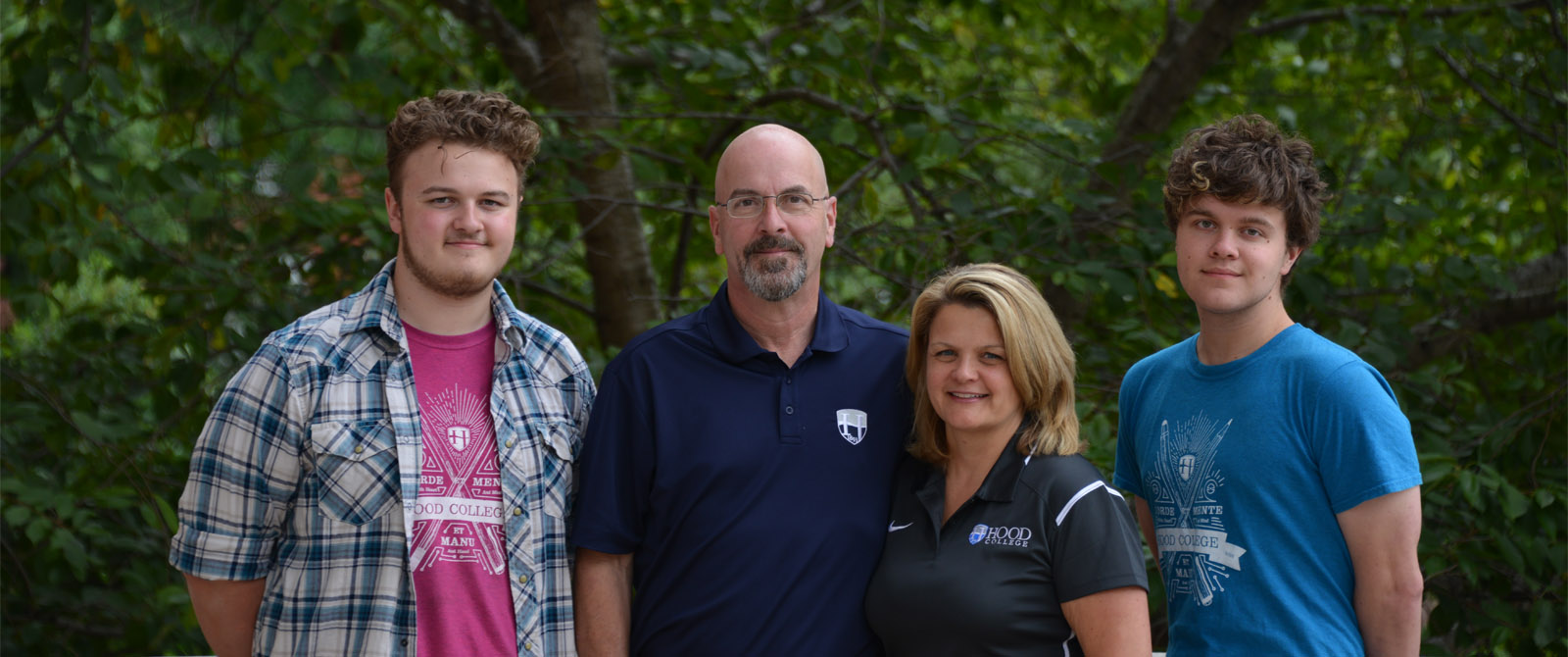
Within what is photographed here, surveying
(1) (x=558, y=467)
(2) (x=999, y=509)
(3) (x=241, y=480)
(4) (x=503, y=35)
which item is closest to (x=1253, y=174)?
(2) (x=999, y=509)

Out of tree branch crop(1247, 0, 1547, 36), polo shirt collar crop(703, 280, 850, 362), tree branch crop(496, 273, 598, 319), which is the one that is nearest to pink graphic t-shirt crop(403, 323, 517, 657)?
polo shirt collar crop(703, 280, 850, 362)

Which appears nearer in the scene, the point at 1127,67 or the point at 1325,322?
the point at 1325,322

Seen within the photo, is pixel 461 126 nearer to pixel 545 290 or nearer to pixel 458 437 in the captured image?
pixel 458 437

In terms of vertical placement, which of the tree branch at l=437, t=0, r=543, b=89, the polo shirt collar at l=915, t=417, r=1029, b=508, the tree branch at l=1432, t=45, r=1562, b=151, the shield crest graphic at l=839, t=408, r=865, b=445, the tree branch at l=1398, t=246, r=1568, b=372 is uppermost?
the tree branch at l=437, t=0, r=543, b=89

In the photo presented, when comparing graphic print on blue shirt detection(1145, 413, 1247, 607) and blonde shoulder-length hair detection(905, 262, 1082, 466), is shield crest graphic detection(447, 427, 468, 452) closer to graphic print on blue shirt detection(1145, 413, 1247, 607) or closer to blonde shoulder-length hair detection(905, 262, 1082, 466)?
blonde shoulder-length hair detection(905, 262, 1082, 466)

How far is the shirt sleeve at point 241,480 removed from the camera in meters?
2.15

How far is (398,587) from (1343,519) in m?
1.70

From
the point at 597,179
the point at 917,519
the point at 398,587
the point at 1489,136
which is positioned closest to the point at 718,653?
the point at 917,519

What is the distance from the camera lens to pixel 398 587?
2.19 m

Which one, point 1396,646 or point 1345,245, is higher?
point 1345,245

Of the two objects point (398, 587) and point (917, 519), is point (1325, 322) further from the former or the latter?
point (398, 587)

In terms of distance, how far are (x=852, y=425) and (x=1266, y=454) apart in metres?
0.80

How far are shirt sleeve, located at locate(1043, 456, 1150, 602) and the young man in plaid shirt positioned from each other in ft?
3.28

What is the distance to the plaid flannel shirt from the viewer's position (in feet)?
7.09
